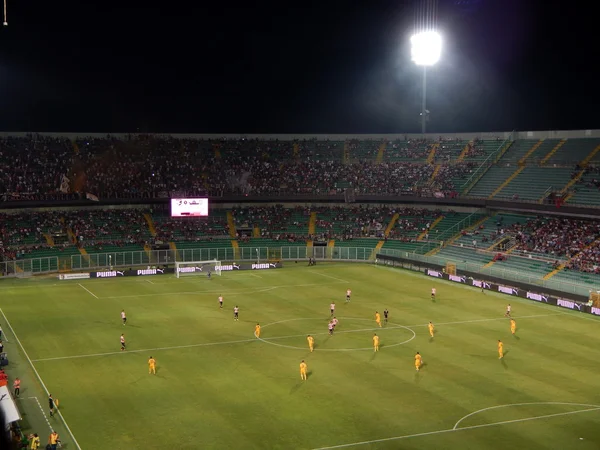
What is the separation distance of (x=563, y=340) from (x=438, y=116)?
60098 mm

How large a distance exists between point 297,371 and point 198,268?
38.5 m

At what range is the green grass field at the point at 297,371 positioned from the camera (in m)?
27.6

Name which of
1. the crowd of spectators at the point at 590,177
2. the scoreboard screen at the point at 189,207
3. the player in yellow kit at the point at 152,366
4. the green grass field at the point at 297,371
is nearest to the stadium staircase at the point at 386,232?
the green grass field at the point at 297,371

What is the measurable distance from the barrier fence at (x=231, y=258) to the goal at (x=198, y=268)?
2581 millimetres

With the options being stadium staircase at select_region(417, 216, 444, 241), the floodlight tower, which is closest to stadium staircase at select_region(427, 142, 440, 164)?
stadium staircase at select_region(417, 216, 444, 241)

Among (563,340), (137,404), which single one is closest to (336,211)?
(563,340)

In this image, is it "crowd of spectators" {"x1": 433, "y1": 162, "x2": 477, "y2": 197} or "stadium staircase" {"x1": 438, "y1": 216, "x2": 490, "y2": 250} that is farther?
"crowd of spectators" {"x1": 433, "y1": 162, "x2": 477, "y2": 197}

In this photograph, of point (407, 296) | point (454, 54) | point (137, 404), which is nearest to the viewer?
point (137, 404)

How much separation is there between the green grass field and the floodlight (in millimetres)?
33682

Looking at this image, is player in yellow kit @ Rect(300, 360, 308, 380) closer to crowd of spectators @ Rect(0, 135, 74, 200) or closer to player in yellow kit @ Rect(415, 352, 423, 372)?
player in yellow kit @ Rect(415, 352, 423, 372)

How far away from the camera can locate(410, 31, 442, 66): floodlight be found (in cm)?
8150

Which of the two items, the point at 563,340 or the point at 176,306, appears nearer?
the point at 563,340

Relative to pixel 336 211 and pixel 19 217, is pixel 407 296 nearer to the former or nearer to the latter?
pixel 336 211

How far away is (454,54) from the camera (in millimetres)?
88562
